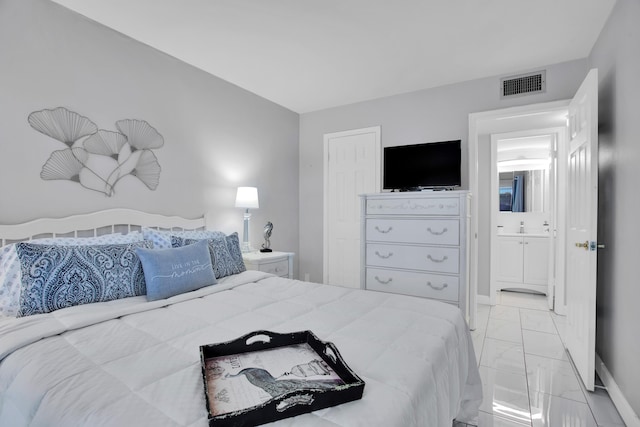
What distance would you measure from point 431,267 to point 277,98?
8.93 ft

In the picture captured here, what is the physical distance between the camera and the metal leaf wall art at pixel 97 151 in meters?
2.18

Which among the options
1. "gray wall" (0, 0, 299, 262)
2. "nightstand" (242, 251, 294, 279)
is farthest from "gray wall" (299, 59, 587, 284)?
"nightstand" (242, 251, 294, 279)

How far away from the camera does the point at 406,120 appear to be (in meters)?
3.83

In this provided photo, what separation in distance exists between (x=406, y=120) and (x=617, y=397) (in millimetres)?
3023

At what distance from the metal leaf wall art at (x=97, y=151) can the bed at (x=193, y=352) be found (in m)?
0.41

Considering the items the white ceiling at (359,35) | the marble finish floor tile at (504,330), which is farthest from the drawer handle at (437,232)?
the white ceiling at (359,35)

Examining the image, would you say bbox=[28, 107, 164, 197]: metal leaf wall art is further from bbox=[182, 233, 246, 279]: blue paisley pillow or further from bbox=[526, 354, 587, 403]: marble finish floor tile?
bbox=[526, 354, 587, 403]: marble finish floor tile

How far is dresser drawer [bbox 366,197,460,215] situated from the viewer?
2.94 metres

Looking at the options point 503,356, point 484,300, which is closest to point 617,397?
point 503,356

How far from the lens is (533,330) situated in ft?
10.8

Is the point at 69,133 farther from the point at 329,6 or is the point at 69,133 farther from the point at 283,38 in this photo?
the point at 329,6

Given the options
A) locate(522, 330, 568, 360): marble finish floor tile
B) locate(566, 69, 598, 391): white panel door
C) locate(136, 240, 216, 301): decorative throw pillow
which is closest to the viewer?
locate(136, 240, 216, 301): decorative throw pillow

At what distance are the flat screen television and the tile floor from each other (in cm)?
158

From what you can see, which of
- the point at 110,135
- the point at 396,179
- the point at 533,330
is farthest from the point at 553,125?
the point at 110,135
